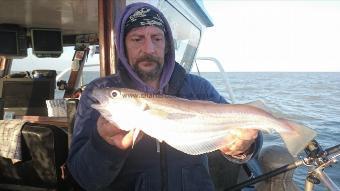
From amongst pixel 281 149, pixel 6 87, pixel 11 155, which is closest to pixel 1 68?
pixel 6 87

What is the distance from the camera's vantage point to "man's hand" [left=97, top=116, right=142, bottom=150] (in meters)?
2.69

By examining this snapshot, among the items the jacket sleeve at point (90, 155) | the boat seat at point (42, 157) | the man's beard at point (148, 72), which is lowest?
the boat seat at point (42, 157)

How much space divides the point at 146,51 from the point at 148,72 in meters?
0.19

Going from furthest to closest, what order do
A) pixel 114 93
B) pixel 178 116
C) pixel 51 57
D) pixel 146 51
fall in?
1. pixel 51 57
2. pixel 146 51
3. pixel 178 116
4. pixel 114 93

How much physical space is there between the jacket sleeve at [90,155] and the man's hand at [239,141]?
0.84 metres

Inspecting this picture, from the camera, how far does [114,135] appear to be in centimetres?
278

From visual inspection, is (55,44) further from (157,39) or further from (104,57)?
(157,39)

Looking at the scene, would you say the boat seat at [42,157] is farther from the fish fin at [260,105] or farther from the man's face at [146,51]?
the fish fin at [260,105]

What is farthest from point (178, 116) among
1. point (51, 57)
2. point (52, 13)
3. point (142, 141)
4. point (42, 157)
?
point (51, 57)

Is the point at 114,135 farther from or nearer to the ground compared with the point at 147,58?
nearer to the ground

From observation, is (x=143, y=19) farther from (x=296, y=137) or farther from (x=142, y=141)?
(x=296, y=137)

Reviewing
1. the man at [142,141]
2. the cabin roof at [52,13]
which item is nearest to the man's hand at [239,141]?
the man at [142,141]

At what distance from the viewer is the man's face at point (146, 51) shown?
3352 mm

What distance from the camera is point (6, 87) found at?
7.06m
